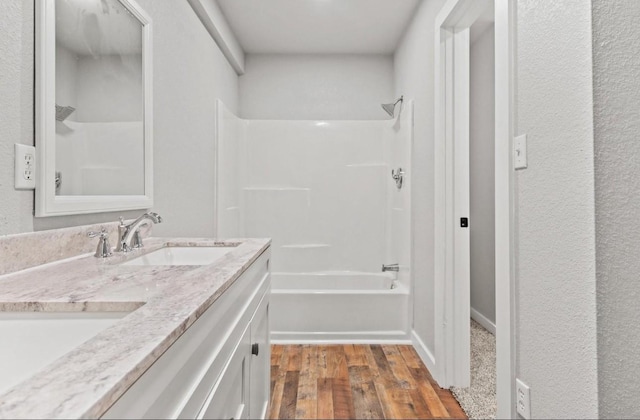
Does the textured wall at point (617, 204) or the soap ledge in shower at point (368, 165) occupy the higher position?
the soap ledge in shower at point (368, 165)

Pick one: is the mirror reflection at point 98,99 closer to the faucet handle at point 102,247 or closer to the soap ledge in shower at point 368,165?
the faucet handle at point 102,247

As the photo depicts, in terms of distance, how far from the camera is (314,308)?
9.12 feet

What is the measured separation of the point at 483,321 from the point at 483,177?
1200 millimetres

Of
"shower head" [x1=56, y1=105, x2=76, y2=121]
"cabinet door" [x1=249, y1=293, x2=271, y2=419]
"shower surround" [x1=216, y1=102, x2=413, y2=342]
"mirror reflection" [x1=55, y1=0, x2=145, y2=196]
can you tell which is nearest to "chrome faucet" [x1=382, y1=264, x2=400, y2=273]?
"shower surround" [x1=216, y1=102, x2=413, y2=342]

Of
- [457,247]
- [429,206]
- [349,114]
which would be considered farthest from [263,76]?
[457,247]

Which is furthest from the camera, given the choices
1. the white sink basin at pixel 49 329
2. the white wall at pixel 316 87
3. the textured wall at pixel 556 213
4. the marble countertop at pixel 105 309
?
the white wall at pixel 316 87

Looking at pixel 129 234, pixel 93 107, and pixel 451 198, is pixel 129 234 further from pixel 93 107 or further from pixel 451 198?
pixel 451 198

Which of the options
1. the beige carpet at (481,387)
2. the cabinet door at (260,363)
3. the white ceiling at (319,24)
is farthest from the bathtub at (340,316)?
the white ceiling at (319,24)

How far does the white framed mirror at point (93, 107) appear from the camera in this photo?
3.53 feet

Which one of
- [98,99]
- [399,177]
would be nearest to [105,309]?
[98,99]

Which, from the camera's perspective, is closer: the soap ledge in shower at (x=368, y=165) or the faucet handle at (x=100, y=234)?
the faucet handle at (x=100, y=234)

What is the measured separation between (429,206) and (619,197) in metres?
1.44

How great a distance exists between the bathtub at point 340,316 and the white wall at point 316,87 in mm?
1787

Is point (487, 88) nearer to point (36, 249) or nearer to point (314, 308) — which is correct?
point (314, 308)
